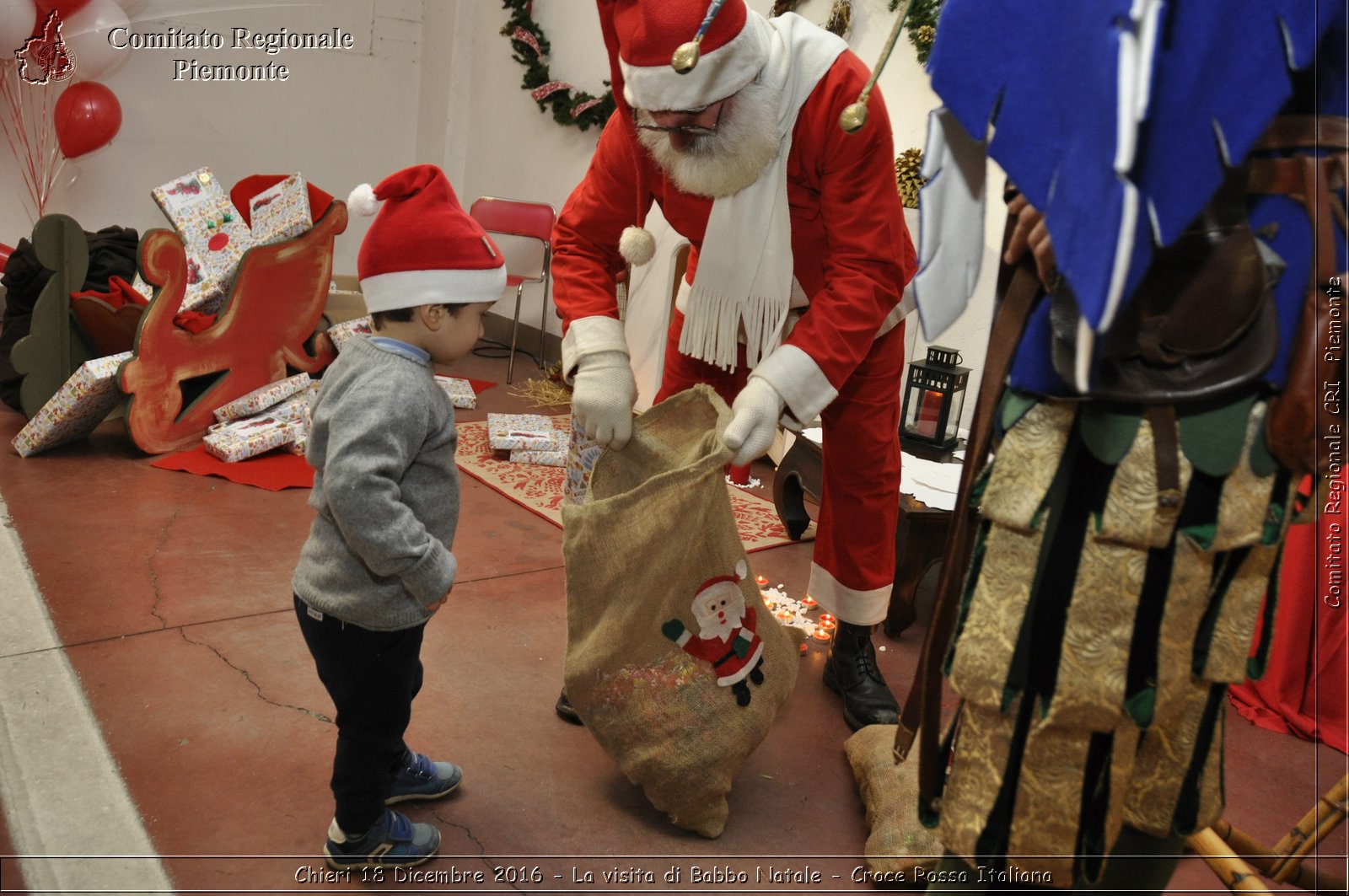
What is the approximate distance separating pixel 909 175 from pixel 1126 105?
3083 mm

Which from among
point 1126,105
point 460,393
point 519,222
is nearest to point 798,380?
point 1126,105

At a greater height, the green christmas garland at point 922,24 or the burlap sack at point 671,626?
the green christmas garland at point 922,24

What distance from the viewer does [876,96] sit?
6.53 feet

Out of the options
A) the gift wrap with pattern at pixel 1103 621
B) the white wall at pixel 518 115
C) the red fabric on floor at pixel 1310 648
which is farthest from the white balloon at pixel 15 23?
the red fabric on floor at pixel 1310 648

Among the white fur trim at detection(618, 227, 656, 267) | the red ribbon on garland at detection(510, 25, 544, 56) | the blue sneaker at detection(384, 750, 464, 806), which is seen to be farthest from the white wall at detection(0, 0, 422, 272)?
the blue sneaker at detection(384, 750, 464, 806)

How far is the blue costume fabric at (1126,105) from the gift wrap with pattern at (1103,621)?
0.30 ft

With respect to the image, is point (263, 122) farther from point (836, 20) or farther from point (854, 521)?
point (854, 521)

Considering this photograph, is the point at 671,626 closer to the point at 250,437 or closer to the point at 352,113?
the point at 250,437

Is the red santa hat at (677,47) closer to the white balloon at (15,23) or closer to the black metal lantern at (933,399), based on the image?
the black metal lantern at (933,399)

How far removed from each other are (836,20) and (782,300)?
258cm

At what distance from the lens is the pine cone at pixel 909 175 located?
12.4 feet

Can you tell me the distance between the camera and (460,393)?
4969mm

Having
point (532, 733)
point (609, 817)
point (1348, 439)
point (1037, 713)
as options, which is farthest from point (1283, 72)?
point (532, 733)

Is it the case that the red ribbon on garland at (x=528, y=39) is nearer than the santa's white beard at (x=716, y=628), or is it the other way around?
the santa's white beard at (x=716, y=628)
